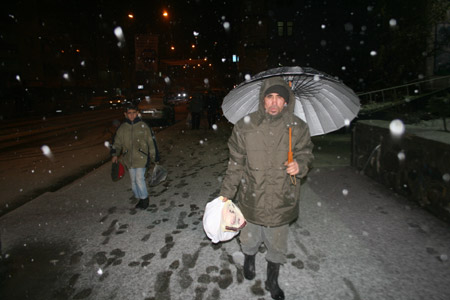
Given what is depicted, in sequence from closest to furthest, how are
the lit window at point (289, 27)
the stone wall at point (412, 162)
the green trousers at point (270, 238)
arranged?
the green trousers at point (270, 238) → the stone wall at point (412, 162) → the lit window at point (289, 27)

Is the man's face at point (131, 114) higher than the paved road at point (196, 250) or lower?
higher

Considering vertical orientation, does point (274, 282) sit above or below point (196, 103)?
below

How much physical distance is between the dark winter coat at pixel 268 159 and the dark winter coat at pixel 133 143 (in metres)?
2.43

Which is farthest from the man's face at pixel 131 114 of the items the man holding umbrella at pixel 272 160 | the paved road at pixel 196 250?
the man holding umbrella at pixel 272 160

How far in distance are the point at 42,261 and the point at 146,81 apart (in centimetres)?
5152

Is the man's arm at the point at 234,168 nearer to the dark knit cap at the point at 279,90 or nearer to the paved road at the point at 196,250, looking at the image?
the dark knit cap at the point at 279,90

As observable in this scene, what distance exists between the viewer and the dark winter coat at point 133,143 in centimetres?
484

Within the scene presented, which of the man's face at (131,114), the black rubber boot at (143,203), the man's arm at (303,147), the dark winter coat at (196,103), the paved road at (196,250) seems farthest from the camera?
the dark winter coat at (196,103)

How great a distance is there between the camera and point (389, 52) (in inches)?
508

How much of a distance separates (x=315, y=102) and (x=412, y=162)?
8.71ft

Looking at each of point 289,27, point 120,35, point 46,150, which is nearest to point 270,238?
point 46,150

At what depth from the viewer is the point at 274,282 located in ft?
9.55

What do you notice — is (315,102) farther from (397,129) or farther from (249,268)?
(397,129)

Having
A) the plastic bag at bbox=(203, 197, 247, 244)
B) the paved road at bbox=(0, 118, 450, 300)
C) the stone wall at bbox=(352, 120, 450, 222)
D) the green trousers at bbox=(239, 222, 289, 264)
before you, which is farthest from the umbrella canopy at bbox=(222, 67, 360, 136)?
the stone wall at bbox=(352, 120, 450, 222)
